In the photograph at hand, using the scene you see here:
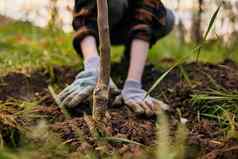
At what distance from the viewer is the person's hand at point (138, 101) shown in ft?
6.21

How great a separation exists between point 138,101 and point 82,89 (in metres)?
0.21

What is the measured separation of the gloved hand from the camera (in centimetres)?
189

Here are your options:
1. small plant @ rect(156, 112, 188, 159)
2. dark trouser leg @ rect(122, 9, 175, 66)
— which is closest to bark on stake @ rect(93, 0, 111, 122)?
small plant @ rect(156, 112, 188, 159)

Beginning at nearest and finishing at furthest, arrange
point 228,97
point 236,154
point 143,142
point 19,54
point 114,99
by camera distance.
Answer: point 236,154
point 143,142
point 228,97
point 114,99
point 19,54

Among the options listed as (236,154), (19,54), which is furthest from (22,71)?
(236,154)

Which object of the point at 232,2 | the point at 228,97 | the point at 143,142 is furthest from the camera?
the point at 232,2

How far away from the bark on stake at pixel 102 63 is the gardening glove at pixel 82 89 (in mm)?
288

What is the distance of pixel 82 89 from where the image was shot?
1916 millimetres

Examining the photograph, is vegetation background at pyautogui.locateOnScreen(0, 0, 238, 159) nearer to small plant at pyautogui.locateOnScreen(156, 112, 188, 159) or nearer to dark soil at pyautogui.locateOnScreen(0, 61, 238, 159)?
dark soil at pyautogui.locateOnScreen(0, 61, 238, 159)

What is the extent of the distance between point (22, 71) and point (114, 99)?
0.68 m

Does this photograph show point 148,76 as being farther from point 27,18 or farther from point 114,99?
point 27,18

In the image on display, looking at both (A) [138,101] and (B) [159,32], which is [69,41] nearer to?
(B) [159,32]

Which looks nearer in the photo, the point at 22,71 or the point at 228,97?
the point at 228,97

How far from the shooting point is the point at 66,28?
148 inches
